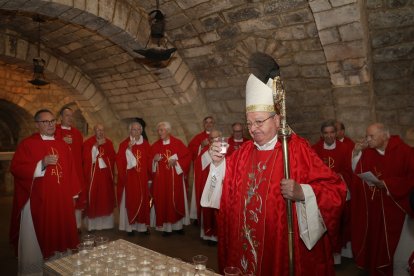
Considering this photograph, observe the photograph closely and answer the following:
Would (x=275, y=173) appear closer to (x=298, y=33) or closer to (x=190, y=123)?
(x=298, y=33)

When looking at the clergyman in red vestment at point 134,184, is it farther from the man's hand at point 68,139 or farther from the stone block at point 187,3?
the stone block at point 187,3

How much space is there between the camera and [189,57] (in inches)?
273

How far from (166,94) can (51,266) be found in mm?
6040

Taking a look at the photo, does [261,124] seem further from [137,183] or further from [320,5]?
[137,183]

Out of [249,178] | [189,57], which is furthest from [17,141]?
[249,178]

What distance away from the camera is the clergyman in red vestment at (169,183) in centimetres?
619

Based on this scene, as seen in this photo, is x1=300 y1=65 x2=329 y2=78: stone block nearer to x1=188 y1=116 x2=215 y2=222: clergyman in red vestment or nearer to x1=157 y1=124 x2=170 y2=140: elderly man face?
x1=188 y1=116 x2=215 y2=222: clergyman in red vestment

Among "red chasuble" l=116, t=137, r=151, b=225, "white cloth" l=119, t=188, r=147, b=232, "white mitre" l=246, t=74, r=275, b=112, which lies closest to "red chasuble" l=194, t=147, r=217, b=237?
"red chasuble" l=116, t=137, r=151, b=225

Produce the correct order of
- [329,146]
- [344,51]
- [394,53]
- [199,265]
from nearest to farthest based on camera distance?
1. [199,265]
2. [344,51]
3. [394,53]
4. [329,146]

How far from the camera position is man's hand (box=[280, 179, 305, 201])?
2299 millimetres

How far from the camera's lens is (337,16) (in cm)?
454

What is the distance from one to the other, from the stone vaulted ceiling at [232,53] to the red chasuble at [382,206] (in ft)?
5.33

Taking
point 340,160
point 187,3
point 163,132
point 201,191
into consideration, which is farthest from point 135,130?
point 340,160

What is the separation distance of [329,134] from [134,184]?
3695mm
